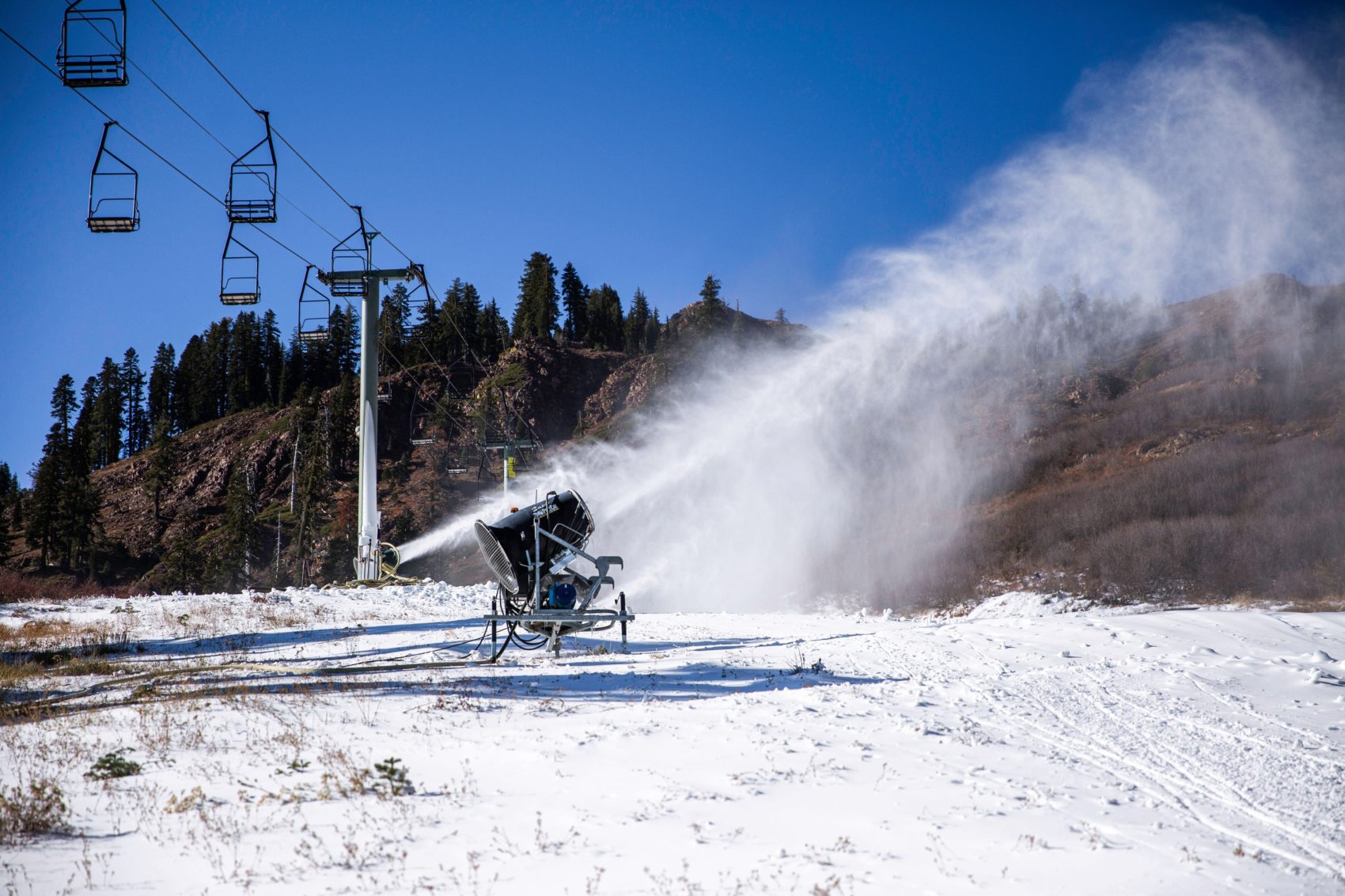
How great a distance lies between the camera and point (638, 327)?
395 feet

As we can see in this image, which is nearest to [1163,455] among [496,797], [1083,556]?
[1083,556]

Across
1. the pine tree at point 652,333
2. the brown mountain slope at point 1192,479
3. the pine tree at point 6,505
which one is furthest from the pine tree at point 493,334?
the brown mountain slope at point 1192,479

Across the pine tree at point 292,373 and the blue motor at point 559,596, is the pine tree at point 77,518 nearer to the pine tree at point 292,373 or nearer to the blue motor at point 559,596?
the pine tree at point 292,373

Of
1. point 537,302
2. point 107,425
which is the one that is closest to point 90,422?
point 107,425

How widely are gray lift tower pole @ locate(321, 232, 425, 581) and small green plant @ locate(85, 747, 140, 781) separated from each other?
64.2 feet

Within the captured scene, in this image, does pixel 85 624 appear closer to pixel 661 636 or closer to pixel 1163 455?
pixel 661 636

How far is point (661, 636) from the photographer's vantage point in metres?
17.1

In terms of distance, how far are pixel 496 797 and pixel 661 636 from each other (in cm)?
1065

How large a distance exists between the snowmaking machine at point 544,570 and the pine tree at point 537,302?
91.6m

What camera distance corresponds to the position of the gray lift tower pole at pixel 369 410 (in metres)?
26.6

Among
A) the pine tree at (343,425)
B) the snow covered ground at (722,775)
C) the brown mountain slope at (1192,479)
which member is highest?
the pine tree at (343,425)

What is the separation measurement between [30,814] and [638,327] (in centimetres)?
11622

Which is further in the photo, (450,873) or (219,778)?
(219,778)

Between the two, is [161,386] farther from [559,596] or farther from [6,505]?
[559,596]
